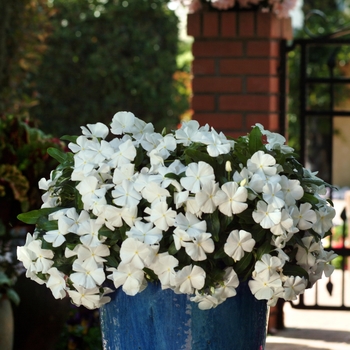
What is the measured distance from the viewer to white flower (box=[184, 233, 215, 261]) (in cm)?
146

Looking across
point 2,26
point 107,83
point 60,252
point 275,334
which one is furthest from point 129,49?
point 60,252

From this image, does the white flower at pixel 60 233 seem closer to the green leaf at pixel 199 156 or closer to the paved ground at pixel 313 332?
the green leaf at pixel 199 156

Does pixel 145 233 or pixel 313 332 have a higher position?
pixel 145 233

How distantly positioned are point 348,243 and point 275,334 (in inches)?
110

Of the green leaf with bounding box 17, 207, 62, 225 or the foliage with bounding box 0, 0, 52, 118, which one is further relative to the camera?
the foliage with bounding box 0, 0, 52, 118

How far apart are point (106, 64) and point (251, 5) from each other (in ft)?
21.2

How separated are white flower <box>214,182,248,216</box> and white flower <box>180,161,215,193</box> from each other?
0.12 feet

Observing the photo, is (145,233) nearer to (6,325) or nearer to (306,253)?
(306,253)

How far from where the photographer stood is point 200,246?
1476mm

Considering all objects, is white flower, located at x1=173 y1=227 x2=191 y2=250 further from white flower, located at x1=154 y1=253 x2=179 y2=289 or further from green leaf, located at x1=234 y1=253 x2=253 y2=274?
green leaf, located at x1=234 y1=253 x2=253 y2=274

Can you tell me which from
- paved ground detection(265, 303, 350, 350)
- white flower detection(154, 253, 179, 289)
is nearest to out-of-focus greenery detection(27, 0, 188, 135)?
paved ground detection(265, 303, 350, 350)

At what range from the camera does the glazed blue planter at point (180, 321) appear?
1576mm

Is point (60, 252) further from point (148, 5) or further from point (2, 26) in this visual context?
point (148, 5)

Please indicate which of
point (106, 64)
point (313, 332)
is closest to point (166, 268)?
point (313, 332)
